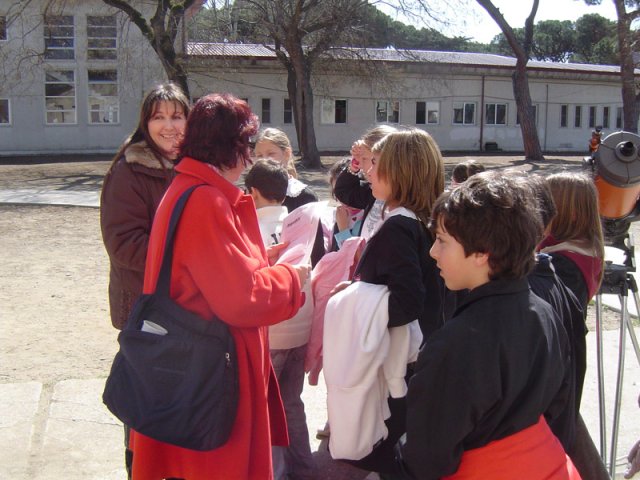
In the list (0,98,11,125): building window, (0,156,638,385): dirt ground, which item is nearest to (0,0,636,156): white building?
(0,98,11,125): building window

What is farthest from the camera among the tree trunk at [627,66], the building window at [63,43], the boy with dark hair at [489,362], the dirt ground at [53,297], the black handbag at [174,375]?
the building window at [63,43]

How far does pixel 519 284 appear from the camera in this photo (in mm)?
1776

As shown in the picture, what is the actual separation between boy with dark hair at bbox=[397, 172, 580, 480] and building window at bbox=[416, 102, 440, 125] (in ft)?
113

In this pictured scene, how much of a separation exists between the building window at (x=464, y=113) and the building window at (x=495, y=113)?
2.21ft

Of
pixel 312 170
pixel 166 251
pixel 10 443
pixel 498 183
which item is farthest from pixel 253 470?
pixel 312 170

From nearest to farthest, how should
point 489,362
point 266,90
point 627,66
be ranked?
point 489,362
point 627,66
point 266,90

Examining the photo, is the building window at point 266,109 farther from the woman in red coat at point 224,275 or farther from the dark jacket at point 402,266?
the woman in red coat at point 224,275

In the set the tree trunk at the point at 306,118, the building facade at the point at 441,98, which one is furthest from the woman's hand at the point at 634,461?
the building facade at the point at 441,98

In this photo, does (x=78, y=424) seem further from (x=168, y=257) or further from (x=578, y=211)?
(x=578, y=211)

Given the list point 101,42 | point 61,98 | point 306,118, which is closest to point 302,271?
point 306,118

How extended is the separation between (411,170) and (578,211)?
0.63 m

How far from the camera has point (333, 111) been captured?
34.0m

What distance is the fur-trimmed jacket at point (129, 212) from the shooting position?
269 cm

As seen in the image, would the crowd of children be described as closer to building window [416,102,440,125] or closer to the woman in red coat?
the woman in red coat
